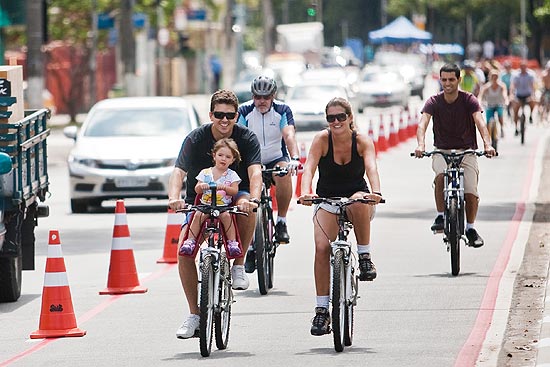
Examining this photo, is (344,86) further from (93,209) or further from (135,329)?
(135,329)

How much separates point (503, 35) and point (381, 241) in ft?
339

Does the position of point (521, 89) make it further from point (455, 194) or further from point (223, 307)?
point (223, 307)

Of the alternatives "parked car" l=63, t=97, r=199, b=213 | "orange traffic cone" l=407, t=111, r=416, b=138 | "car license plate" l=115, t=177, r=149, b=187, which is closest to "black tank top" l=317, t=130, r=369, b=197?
"parked car" l=63, t=97, r=199, b=213

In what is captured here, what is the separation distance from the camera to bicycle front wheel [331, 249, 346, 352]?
10453mm

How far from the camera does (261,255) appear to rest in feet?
45.6

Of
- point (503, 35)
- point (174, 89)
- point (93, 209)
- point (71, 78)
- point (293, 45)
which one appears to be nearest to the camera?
point (93, 209)

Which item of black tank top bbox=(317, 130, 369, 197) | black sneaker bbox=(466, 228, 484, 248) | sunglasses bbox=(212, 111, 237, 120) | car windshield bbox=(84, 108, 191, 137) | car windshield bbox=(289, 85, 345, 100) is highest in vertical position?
sunglasses bbox=(212, 111, 237, 120)

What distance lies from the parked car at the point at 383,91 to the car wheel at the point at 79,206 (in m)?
34.6

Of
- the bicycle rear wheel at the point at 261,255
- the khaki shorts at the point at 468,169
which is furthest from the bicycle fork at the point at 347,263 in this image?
the khaki shorts at the point at 468,169

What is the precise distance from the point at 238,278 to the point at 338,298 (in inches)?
48.7

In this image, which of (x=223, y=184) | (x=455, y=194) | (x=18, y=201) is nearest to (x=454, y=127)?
(x=455, y=194)

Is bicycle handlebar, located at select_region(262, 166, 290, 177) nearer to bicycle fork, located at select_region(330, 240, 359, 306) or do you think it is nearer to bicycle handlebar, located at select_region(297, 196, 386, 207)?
bicycle handlebar, located at select_region(297, 196, 386, 207)

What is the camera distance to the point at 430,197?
24703 millimetres

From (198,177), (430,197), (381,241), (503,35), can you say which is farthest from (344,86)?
(503,35)
